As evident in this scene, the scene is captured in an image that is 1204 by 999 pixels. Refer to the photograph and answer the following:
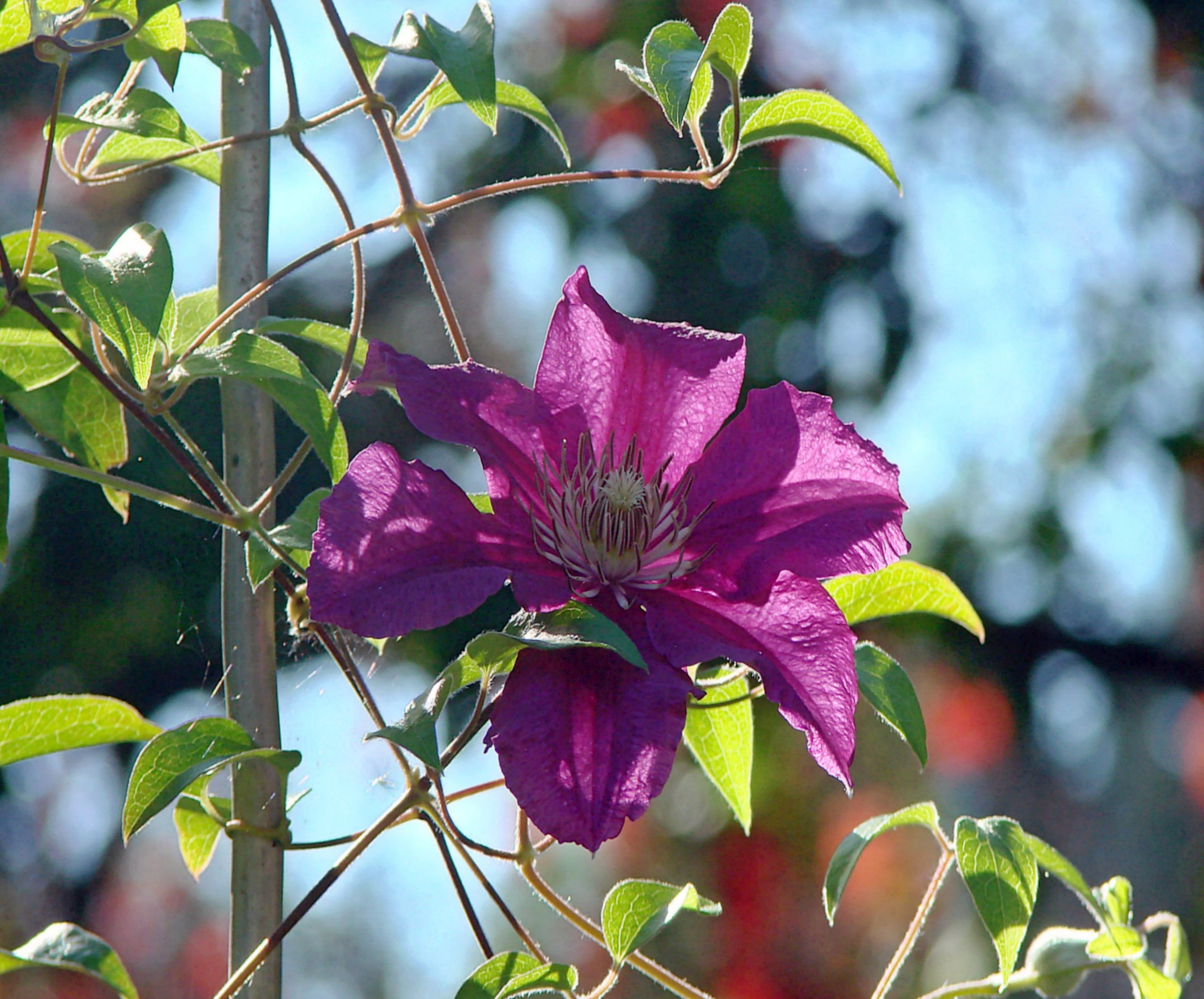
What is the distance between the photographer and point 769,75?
2639 mm

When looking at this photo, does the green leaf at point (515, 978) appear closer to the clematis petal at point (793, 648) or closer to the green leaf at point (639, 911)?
the green leaf at point (639, 911)

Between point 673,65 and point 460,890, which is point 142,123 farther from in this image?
point 460,890

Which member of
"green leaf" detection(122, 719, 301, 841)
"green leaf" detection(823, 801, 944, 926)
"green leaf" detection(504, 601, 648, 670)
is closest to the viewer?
"green leaf" detection(504, 601, 648, 670)

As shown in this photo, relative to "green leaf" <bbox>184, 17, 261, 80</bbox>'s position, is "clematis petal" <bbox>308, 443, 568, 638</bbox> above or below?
below

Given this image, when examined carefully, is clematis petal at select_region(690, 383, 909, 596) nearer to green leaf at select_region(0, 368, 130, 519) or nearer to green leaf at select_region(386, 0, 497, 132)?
green leaf at select_region(386, 0, 497, 132)

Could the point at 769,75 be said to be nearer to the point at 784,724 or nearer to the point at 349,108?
the point at 784,724

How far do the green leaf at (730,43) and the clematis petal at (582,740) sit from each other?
24cm

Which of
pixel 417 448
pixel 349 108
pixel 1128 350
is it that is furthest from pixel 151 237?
pixel 1128 350

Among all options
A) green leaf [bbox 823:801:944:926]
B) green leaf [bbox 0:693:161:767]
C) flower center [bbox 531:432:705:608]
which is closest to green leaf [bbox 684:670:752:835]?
green leaf [bbox 823:801:944:926]

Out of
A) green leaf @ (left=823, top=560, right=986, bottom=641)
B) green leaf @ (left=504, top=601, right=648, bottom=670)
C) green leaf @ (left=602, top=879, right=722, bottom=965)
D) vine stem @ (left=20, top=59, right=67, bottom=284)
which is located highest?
vine stem @ (left=20, top=59, right=67, bottom=284)

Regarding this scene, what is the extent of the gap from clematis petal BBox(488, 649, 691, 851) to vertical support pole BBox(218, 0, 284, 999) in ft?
0.68

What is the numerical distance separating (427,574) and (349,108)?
264mm

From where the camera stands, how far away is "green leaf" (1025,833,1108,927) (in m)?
0.63

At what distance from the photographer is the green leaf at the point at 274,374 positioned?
521mm
